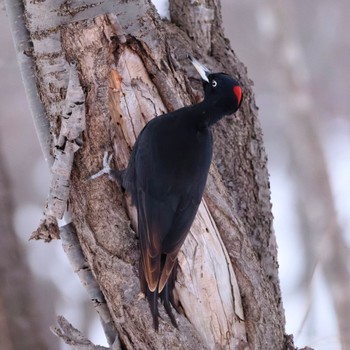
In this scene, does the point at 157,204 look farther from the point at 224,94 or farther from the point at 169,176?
the point at 224,94

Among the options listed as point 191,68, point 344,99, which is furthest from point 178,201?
point 344,99

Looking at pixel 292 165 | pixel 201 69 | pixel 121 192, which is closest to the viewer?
pixel 121 192

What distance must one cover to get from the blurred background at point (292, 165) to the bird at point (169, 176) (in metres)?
0.78

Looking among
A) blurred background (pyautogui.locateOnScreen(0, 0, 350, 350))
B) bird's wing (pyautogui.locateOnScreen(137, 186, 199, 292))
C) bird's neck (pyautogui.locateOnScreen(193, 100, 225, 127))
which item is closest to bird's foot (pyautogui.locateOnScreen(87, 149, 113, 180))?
bird's wing (pyautogui.locateOnScreen(137, 186, 199, 292))

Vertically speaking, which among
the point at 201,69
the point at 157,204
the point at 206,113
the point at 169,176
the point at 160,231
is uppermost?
the point at 201,69

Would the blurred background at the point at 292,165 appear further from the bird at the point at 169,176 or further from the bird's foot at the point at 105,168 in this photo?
the bird's foot at the point at 105,168

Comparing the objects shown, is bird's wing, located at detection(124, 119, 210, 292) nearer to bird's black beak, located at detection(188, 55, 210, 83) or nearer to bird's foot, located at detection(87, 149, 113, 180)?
bird's foot, located at detection(87, 149, 113, 180)

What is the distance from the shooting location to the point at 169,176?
3.03 metres

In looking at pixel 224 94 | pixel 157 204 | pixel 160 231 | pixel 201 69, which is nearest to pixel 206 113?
pixel 224 94

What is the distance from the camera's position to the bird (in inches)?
111

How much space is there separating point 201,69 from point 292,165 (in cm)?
572

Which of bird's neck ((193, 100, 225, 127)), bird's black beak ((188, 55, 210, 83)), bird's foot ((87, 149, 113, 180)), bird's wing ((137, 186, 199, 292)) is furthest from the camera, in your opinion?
bird's black beak ((188, 55, 210, 83))

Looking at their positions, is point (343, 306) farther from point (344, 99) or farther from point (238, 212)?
point (344, 99)

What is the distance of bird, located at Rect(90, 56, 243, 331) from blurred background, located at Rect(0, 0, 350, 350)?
0.78 metres
